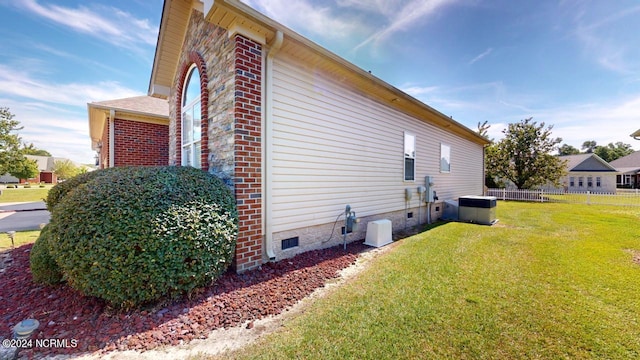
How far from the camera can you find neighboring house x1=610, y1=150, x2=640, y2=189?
27522 mm

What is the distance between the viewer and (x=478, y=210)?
25.6 ft

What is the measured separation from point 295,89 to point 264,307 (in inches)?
140

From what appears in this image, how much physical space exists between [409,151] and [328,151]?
367 cm

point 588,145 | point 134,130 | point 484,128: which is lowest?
point 134,130

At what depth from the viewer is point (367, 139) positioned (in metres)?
5.91

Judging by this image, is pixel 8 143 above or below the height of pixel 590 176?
above

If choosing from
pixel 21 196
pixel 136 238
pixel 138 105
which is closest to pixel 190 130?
pixel 136 238

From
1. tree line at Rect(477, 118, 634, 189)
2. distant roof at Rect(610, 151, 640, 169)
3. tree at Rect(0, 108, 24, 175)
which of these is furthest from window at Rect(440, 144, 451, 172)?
distant roof at Rect(610, 151, 640, 169)

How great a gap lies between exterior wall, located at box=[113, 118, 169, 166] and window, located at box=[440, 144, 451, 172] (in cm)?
1016

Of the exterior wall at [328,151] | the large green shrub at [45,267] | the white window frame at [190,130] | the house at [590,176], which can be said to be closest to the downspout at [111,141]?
the white window frame at [190,130]

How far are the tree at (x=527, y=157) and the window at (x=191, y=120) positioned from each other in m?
23.1

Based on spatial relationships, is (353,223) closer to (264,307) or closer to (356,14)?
(264,307)

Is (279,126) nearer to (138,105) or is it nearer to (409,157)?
(409,157)

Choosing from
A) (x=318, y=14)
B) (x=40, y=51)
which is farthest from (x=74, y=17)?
(x=318, y=14)
